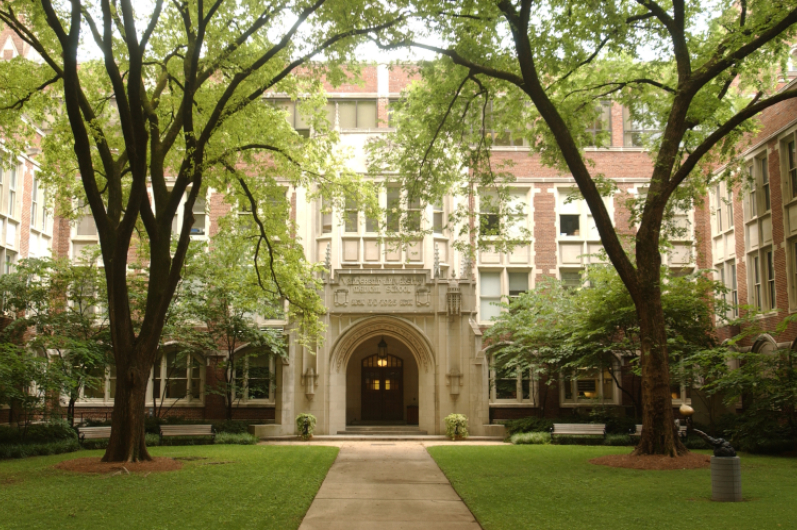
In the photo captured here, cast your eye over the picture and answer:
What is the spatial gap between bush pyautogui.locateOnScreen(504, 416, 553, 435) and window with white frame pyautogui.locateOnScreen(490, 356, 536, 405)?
8.33 ft

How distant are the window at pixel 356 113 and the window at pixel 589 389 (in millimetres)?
12227

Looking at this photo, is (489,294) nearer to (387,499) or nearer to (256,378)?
(256,378)

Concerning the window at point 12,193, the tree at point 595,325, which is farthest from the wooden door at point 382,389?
the window at point 12,193

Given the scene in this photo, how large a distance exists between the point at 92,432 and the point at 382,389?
460 inches

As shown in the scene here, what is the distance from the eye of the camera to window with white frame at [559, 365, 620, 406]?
26906 millimetres

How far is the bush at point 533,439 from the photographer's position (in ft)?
71.8

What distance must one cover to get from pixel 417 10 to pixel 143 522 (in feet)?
30.7

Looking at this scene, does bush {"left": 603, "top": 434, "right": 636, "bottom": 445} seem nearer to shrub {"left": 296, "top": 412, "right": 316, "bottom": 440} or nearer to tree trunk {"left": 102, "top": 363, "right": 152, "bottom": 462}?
shrub {"left": 296, "top": 412, "right": 316, "bottom": 440}

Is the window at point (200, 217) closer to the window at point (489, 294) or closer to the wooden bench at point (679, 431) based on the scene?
the window at point (489, 294)

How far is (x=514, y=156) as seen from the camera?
28.5 meters

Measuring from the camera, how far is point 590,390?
89.5 feet

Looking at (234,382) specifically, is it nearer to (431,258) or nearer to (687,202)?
(431,258)

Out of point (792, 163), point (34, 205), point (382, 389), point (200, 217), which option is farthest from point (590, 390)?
point (34, 205)

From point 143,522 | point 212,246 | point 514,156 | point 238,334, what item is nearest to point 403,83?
point 514,156
